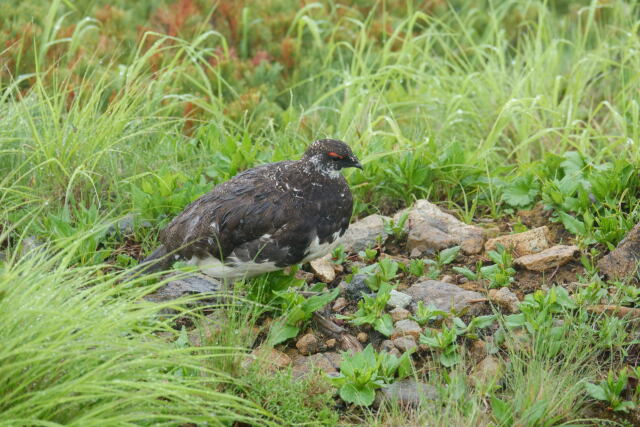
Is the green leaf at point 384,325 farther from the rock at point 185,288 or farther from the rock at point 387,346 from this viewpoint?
the rock at point 185,288

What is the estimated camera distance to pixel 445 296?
4.18 m

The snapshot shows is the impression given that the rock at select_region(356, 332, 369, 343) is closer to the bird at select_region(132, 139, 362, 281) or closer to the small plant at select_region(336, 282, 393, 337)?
the small plant at select_region(336, 282, 393, 337)

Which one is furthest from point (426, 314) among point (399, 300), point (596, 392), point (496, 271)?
point (596, 392)

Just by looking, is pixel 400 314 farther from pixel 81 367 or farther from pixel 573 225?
pixel 81 367

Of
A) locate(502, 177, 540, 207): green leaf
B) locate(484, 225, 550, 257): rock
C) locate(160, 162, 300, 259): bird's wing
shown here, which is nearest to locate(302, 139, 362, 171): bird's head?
locate(160, 162, 300, 259): bird's wing

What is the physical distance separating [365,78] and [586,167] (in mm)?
1690

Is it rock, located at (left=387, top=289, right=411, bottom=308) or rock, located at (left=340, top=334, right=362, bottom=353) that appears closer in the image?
rock, located at (left=340, top=334, right=362, bottom=353)

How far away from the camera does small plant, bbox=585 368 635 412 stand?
11.1ft

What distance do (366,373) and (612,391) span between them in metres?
0.99

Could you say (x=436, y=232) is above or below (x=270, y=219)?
below

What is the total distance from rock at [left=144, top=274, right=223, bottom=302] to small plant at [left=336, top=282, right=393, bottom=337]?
2.50ft

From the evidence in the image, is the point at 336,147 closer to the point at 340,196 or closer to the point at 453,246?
the point at 340,196

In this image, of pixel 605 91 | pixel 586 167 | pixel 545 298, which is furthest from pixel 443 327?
pixel 605 91

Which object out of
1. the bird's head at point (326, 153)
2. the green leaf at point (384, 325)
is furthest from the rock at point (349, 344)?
the bird's head at point (326, 153)
